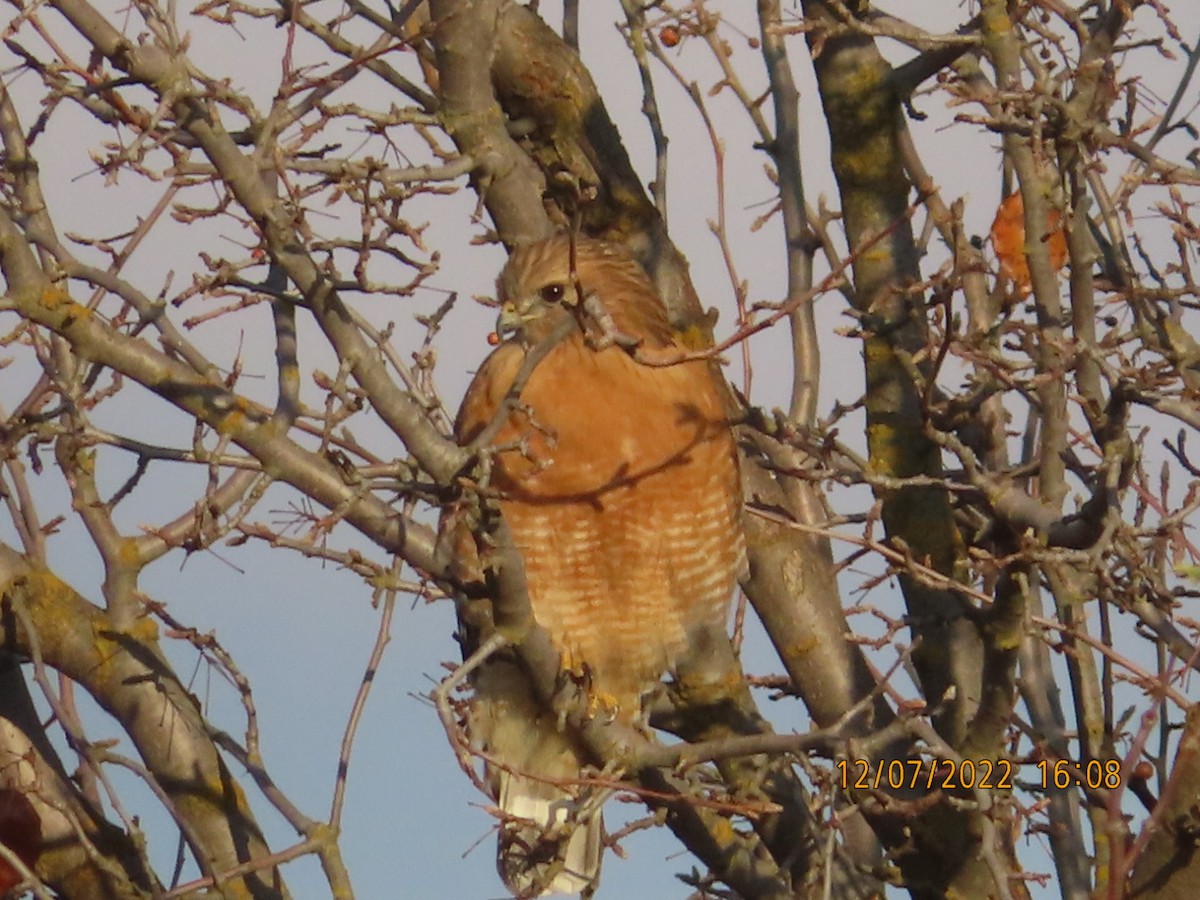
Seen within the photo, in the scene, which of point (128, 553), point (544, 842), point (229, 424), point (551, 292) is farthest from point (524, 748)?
point (229, 424)

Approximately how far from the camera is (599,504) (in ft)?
16.9

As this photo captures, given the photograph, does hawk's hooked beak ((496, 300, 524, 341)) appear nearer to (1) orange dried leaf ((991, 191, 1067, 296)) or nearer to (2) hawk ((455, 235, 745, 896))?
(2) hawk ((455, 235, 745, 896))

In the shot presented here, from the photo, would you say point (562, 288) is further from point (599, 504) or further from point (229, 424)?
point (229, 424)

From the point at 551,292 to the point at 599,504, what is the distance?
27.9 inches

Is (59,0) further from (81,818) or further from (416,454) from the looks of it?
(81,818)

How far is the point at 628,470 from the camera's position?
516cm

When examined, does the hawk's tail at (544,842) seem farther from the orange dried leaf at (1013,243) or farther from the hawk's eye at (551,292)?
the orange dried leaf at (1013,243)

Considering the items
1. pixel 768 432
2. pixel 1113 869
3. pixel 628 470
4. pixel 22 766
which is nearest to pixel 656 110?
pixel 628 470

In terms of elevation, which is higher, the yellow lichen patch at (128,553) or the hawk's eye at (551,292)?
the hawk's eye at (551,292)

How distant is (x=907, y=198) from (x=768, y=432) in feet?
5.12

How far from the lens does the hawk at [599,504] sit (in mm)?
5004

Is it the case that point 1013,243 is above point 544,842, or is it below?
above

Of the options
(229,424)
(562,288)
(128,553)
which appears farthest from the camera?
(128,553)
